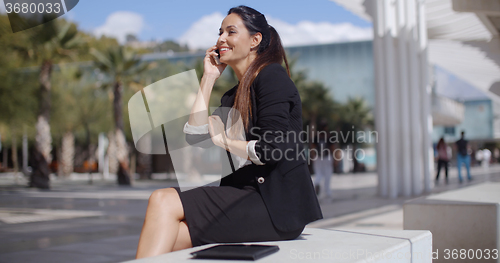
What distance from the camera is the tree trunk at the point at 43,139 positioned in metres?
21.4

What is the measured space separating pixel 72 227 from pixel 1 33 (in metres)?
14.8

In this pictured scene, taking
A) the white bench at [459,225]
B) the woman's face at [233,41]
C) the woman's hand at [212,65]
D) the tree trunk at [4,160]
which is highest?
the woman's face at [233,41]

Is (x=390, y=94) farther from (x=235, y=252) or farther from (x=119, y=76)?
(x=119, y=76)

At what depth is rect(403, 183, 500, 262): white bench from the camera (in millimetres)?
3852

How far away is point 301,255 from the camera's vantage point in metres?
1.94

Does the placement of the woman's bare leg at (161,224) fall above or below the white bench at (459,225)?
above

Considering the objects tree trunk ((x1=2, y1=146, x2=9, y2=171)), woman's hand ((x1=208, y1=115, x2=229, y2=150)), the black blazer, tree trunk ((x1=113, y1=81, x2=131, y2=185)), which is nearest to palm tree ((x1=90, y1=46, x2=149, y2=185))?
tree trunk ((x1=113, y1=81, x2=131, y2=185))

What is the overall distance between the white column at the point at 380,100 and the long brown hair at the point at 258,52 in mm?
10281

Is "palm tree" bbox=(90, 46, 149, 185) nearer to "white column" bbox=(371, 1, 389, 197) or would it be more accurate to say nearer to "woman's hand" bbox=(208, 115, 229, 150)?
"white column" bbox=(371, 1, 389, 197)

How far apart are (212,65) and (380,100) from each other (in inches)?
423

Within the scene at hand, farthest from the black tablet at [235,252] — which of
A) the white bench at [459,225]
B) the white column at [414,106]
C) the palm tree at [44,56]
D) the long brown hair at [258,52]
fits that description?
the palm tree at [44,56]

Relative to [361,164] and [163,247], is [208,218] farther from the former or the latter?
[361,164]

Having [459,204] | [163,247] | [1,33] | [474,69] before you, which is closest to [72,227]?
[459,204]

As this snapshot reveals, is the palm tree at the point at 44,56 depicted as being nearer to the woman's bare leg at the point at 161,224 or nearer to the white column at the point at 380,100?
the white column at the point at 380,100
